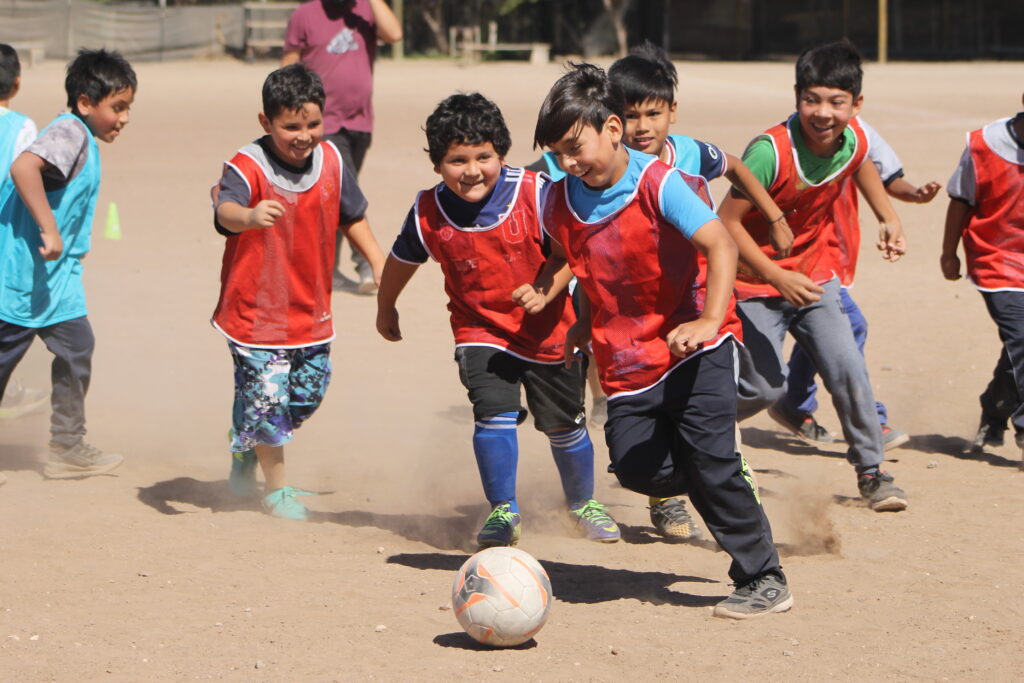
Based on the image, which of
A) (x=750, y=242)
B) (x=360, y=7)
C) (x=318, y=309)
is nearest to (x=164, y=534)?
(x=318, y=309)

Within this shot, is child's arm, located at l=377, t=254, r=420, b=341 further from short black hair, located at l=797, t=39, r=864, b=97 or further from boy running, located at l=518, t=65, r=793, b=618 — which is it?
short black hair, located at l=797, t=39, r=864, b=97

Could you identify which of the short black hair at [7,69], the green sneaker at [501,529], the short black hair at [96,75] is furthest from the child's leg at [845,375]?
the short black hair at [7,69]

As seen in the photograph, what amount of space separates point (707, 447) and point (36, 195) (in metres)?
3.03

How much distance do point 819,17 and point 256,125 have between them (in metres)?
20.1

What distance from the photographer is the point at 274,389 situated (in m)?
5.33

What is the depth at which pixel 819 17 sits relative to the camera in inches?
1359

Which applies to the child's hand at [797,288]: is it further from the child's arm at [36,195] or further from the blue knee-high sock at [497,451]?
the child's arm at [36,195]

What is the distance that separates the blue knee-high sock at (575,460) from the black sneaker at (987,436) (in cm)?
229

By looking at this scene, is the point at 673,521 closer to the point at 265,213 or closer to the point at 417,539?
the point at 417,539

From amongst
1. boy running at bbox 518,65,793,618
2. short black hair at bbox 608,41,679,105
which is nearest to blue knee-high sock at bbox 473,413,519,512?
boy running at bbox 518,65,793,618

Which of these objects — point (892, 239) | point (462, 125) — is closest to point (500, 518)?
point (462, 125)

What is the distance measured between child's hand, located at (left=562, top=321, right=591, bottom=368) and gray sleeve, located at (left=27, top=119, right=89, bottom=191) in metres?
2.43

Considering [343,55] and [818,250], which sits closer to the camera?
[818,250]

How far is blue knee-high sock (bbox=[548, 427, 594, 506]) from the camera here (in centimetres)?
504
